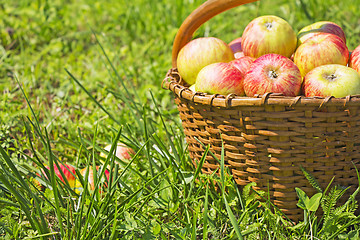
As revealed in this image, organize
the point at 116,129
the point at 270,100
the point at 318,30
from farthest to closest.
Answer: the point at 116,129
the point at 318,30
the point at 270,100

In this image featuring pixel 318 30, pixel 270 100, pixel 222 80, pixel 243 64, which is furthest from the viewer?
pixel 318 30

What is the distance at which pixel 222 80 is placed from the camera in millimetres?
1589

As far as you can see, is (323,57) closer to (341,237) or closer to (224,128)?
(224,128)

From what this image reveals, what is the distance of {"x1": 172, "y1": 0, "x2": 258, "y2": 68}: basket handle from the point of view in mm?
1671

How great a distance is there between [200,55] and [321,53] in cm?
57

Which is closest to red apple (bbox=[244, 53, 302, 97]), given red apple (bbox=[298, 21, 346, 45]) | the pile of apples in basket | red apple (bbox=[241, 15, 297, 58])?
the pile of apples in basket

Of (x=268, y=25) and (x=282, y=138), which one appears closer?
(x=282, y=138)

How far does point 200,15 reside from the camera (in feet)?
5.77

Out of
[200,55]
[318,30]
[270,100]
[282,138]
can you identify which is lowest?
[282,138]

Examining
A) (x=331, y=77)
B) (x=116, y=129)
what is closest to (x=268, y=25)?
(x=331, y=77)

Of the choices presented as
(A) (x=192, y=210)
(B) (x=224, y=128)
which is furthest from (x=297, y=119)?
(A) (x=192, y=210)

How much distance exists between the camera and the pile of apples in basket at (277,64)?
4.91 ft

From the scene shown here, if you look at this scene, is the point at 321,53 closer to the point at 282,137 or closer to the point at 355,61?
the point at 355,61

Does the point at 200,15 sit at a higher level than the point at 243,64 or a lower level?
higher
